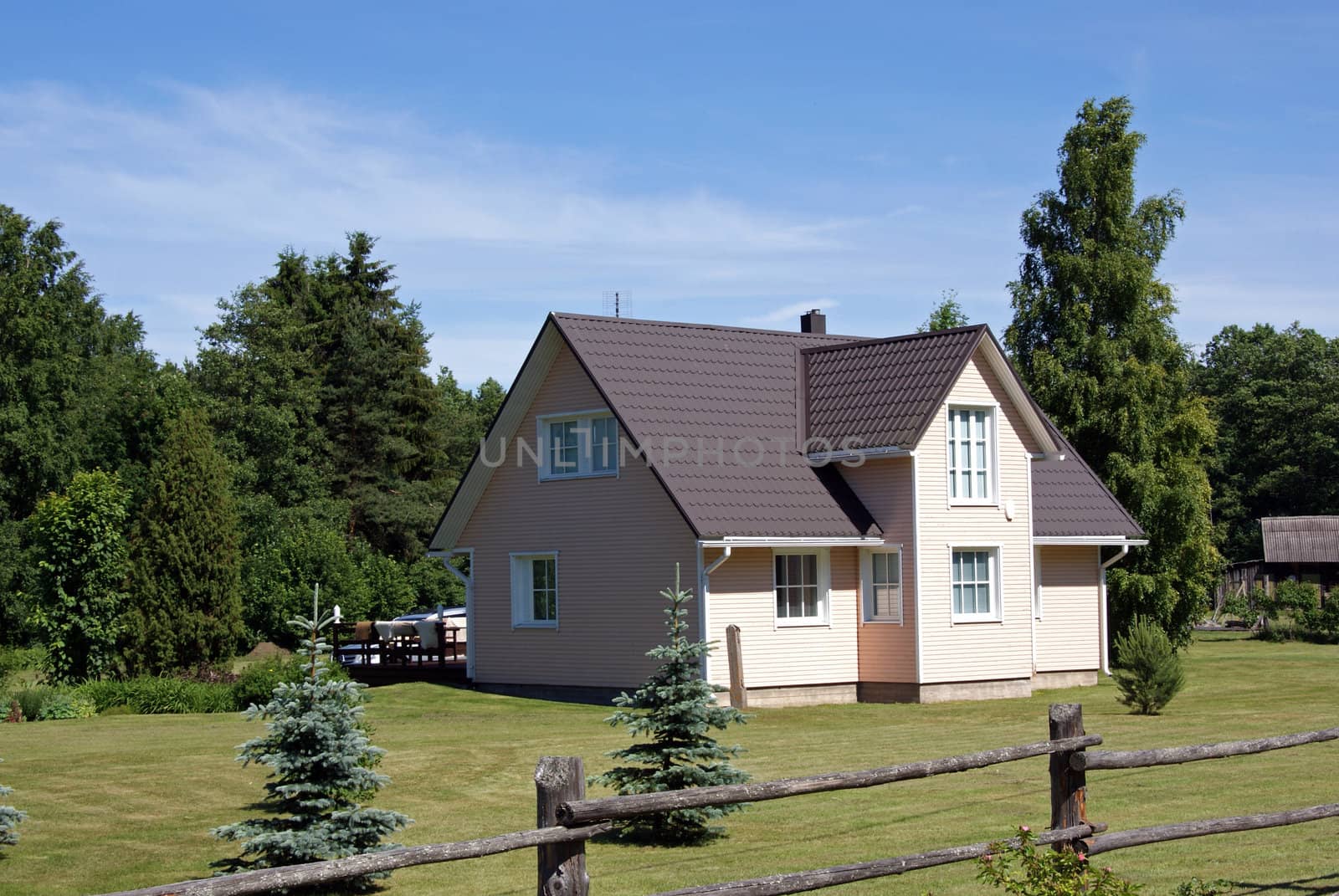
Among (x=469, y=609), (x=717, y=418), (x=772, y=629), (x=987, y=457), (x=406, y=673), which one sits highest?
(x=717, y=418)

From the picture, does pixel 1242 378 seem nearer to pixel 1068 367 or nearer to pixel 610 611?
pixel 1068 367

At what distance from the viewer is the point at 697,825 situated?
1268 centimetres

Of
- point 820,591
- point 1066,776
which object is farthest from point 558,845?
point 820,591

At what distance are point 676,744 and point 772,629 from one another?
44.5 ft

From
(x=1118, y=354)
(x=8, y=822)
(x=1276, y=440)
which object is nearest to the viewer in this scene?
(x=8, y=822)

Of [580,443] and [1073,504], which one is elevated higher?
[580,443]

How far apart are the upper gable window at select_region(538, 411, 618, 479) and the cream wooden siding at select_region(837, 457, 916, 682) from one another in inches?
188

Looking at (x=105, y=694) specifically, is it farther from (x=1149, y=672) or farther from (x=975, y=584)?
(x=1149, y=672)

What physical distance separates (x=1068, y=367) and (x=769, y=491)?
12.7 meters

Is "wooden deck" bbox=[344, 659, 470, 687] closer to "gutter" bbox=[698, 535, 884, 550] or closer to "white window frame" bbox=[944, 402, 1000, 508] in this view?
"gutter" bbox=[698, 535, 884, 550]

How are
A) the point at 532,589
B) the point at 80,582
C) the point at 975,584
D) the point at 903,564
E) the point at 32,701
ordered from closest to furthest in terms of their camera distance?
the point at 32,701, the point at 903,564, the point at 975,584, the point at 80,582, the point at 532,589

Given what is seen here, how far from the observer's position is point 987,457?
27531 mm

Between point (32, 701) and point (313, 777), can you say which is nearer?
point (313, 777)

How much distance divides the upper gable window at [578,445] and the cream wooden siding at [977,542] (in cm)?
572
